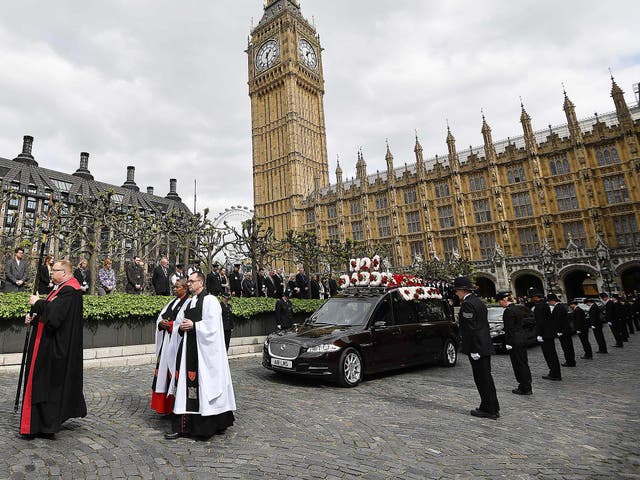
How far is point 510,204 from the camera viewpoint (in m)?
36.5

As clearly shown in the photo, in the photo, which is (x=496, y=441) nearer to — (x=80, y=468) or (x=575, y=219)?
(x=80, y=468)

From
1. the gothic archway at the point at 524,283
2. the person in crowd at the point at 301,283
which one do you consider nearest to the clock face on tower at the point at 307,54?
the gothic archway at the point at 524,283

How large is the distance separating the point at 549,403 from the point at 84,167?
90580 mm

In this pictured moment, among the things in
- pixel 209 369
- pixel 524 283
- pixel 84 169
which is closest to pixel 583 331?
pixel 209 369

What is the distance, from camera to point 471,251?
3781 centimetres

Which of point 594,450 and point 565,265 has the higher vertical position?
point 565,265

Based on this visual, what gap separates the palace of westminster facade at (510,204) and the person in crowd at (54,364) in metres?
36.6

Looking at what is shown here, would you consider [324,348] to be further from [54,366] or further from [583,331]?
[583,331]

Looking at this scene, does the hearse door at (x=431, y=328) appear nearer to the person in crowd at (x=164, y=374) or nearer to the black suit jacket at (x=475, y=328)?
the black suit jacket at (x=475, y=328)

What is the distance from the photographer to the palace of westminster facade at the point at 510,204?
103ft

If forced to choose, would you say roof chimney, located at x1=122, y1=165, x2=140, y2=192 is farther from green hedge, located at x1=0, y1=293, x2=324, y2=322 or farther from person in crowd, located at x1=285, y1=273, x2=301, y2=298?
green hedge, located at x1=0, y1=293, x2=324, y2=322

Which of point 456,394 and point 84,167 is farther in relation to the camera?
point 84,167

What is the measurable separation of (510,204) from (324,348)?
119ft

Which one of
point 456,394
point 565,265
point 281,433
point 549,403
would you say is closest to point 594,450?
point 549,403
